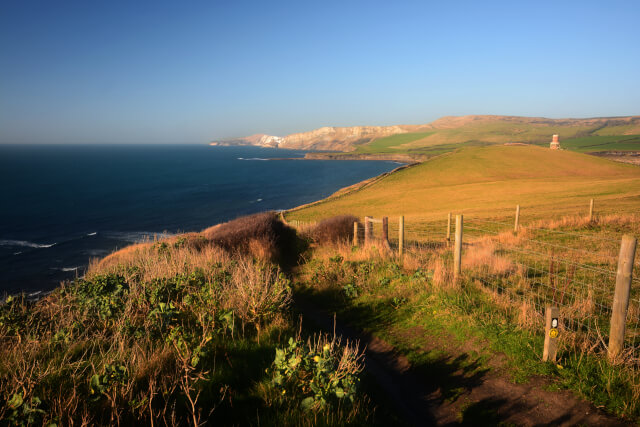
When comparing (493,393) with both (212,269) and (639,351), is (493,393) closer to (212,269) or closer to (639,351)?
(639,351)

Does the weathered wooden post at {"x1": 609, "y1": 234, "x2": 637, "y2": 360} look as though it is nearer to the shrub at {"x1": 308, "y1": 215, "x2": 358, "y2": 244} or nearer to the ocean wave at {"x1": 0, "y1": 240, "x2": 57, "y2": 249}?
the shrub at {"x1": 308, "y1": 215, "x2": 358, "y2": 244}

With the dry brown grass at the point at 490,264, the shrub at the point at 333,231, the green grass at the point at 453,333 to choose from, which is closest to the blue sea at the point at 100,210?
the green grass at the point at 453,333

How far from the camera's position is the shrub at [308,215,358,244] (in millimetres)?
15922

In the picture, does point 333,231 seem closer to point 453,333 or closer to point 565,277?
point 565,277

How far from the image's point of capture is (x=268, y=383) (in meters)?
4.17

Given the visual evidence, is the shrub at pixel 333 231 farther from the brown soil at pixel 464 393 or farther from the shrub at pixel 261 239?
the brown soil at pixel 464 393

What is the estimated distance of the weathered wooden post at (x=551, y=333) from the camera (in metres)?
5.06

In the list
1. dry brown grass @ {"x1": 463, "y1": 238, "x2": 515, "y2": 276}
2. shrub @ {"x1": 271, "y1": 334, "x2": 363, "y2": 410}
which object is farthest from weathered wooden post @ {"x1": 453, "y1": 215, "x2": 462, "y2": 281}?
shrub @ {"x1": 271, "y1": 334, "x2": 363, "y2": 410}

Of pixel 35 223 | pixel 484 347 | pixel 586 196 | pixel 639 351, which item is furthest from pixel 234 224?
pixel 35 223

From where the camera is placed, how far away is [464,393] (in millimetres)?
5230

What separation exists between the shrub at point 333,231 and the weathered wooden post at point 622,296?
10.9 meters

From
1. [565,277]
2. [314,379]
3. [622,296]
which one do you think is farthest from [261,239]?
[622,296]

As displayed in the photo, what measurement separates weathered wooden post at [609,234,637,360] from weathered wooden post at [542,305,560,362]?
71 cm

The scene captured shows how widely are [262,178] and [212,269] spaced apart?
9943cm
